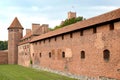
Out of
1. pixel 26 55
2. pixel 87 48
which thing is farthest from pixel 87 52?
pixel 26 55

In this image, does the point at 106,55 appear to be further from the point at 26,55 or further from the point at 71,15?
the point at 71,15

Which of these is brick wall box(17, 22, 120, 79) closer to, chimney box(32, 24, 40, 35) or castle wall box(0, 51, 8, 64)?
chimney box(32, 24, 40, 35)

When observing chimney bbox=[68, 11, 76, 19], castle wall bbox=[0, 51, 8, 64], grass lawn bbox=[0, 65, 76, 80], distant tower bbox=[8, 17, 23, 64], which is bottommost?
grass lawn bbox=[0, 65, 76, 80]

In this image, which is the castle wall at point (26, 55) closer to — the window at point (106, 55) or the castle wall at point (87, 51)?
the castle wall at point (87, 51)

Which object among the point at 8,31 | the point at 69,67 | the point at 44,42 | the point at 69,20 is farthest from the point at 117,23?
the point at 8,31

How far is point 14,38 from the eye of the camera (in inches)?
2242

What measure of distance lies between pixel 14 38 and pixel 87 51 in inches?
1516

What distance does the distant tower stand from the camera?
2206 inches

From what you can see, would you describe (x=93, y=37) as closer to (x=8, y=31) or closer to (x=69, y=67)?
(x=69, y=67)

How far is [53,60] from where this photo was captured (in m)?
29.9

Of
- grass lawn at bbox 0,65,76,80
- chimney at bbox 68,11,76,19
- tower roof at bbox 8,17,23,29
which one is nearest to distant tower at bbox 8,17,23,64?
tower roof at bbox 8,17,23,29

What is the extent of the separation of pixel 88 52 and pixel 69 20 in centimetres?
2731

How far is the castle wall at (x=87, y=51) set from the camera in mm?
17322

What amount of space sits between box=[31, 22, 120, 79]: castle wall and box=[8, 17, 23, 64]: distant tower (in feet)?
85.5
